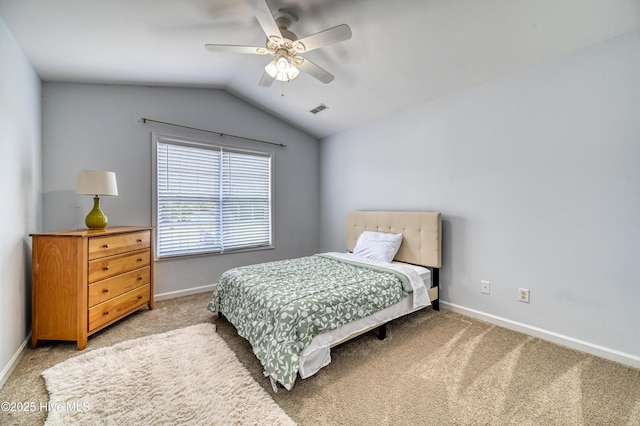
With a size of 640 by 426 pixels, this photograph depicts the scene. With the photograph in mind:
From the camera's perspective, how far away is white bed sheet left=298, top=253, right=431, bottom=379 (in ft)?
5.71

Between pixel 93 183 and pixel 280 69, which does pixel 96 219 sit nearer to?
pixel 93 183

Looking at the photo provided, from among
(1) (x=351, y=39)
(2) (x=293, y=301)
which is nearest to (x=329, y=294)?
(2) (x=293, y=301)

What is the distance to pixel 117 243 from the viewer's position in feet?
8.24

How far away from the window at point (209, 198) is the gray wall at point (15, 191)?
3.54 ft

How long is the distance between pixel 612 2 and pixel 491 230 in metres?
1.81

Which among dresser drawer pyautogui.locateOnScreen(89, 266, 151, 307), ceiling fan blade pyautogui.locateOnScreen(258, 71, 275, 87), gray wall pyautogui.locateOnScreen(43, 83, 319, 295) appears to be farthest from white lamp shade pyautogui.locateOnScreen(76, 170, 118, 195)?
ceiling fan blade pyautogui.locateOnScreen(258, 71, 275, 87)

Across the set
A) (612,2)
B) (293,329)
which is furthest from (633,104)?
(293,329)

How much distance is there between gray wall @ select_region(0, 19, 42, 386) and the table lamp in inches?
14.5

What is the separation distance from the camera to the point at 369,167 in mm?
3848

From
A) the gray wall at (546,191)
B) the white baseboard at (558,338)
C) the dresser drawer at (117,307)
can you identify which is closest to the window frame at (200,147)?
the dresser drawer at (117,307)

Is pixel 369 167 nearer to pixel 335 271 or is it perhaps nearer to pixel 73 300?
pixel 335 271

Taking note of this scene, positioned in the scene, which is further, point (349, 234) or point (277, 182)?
point (277, 182)

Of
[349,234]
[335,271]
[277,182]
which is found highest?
[277,182]

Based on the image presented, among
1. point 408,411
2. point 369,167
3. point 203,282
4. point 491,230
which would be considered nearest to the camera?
point 408,411
